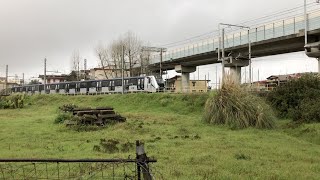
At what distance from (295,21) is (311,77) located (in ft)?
48.0

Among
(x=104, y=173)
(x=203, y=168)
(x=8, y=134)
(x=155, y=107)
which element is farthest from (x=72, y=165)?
(x=155, y=107)

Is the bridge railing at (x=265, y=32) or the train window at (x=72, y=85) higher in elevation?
the bridge railing at (x=265, y=32)

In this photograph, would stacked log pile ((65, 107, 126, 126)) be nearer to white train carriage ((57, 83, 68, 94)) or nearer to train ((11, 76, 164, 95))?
train ((11, 76, 164, 95))

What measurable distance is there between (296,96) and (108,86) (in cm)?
3980

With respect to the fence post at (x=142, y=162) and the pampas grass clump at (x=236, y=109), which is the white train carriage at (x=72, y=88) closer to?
the pampas grass clump at (x=236, y=109)

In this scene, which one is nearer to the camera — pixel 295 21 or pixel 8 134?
pixel 8 134

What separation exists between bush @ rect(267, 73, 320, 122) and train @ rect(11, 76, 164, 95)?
90.5 feet

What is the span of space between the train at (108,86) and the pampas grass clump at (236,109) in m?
31.1

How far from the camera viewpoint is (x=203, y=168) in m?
9.52

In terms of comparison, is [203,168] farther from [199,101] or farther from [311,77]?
[199,101]

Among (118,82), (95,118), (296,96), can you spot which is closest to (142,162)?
(95,118)

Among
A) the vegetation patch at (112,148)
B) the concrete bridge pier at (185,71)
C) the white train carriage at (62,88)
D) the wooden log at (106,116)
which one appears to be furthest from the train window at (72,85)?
the vegetation patch at (112,148)

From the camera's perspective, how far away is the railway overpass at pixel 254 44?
1491 inches

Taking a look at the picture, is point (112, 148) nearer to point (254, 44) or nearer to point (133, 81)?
point (254, 44)
